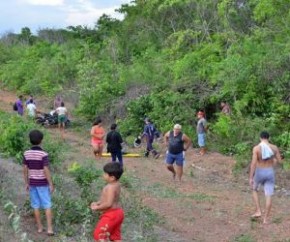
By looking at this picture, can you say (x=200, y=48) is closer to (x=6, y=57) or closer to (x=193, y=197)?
(x=193, y=197)

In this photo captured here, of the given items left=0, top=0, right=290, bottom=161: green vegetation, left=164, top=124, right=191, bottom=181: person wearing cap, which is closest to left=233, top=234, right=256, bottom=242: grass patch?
left=164, top=124, right=191, bottom=181: person wearing cap

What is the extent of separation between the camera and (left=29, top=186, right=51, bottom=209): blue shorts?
770cm

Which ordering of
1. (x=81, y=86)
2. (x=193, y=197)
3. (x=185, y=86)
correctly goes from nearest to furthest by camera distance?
(x=193, y=197) < (x=185, y=86) < (x=81, y=86)

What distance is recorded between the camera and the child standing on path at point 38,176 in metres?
7.55

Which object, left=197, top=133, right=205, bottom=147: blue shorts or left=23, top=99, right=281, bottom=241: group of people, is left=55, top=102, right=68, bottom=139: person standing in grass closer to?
left=197, top=133, right=205, bottom=147: blue shorts

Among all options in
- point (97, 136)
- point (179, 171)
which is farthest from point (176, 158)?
point (97, 136)

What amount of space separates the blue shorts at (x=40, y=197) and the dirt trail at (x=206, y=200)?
2.16m

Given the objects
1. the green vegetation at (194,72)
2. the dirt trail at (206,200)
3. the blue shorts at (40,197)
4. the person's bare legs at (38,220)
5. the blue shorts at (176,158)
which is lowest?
the dirt trail at (206,200)

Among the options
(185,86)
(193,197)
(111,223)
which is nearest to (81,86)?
(185,86)

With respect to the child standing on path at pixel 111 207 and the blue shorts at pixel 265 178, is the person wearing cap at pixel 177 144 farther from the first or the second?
the child standing on path at pixel 111 207

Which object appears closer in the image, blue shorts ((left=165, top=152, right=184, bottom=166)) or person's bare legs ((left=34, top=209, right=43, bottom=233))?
person's bare legs ((left=34, top=209, right=43, bottom=233))

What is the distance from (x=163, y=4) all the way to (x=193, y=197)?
19227 millimetres

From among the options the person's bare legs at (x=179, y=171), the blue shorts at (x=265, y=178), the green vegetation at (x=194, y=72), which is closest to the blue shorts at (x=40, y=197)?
the blue shorts at (x=265, y=178)

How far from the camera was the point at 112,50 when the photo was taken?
112 ft
